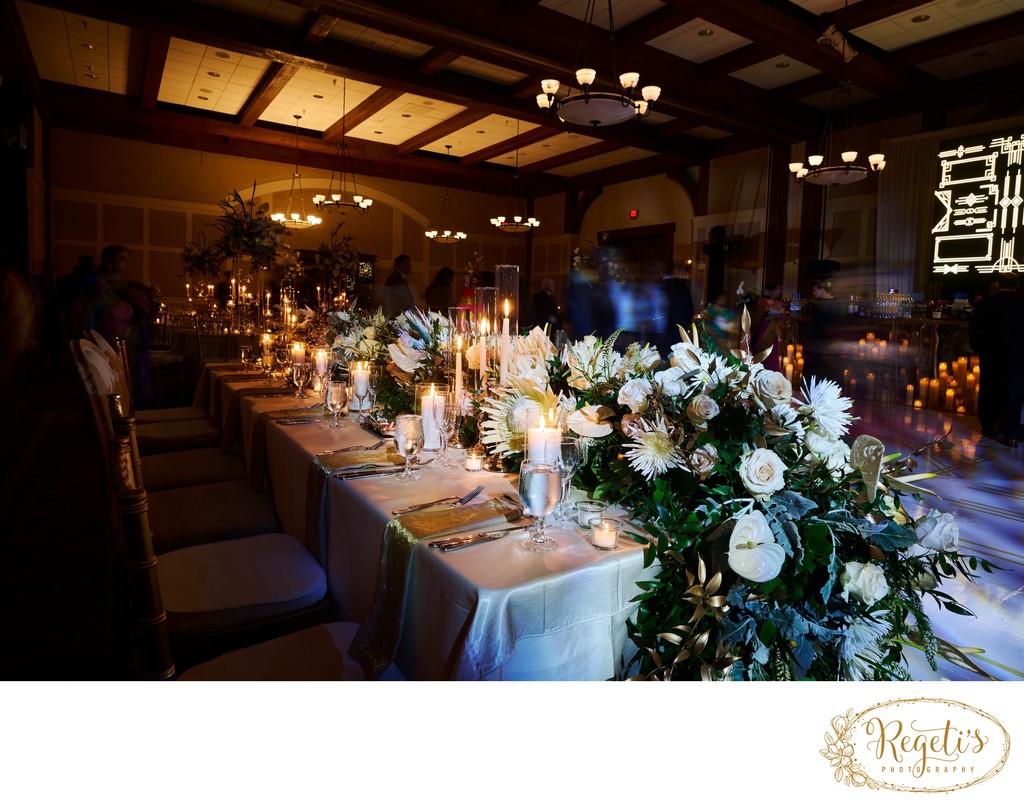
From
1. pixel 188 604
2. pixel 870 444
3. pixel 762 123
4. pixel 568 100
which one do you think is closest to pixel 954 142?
pixel 762 123

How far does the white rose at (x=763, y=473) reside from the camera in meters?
0.91

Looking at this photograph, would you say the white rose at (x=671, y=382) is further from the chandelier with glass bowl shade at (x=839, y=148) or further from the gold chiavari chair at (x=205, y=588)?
the chandelier with glass bowl shade at (x=839, y=148)

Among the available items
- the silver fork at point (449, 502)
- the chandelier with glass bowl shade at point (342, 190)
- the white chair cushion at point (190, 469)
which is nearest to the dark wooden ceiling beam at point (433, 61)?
the chandelier with glass bowl shade at point (342, 190)

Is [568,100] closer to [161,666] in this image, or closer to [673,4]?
[673,4]

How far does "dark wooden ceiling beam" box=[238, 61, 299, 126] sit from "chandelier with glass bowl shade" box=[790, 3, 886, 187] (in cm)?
583

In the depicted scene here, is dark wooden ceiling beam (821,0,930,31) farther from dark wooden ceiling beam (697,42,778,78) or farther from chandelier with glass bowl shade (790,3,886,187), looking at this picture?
dark wooden ceiling beam (697,42,778,78)

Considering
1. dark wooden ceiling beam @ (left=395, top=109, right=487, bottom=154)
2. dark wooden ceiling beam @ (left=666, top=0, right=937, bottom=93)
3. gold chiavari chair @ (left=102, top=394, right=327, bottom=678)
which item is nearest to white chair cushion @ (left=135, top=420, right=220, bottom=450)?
gold chiavari chair @ (left=102, top=394, right=327, bottom=678)

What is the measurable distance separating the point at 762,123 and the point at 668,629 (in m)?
9.03

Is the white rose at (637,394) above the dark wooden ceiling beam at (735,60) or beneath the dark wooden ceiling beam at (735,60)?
beneath

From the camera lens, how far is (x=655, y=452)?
1.07 metres

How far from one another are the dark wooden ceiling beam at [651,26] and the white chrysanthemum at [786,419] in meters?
5.97
